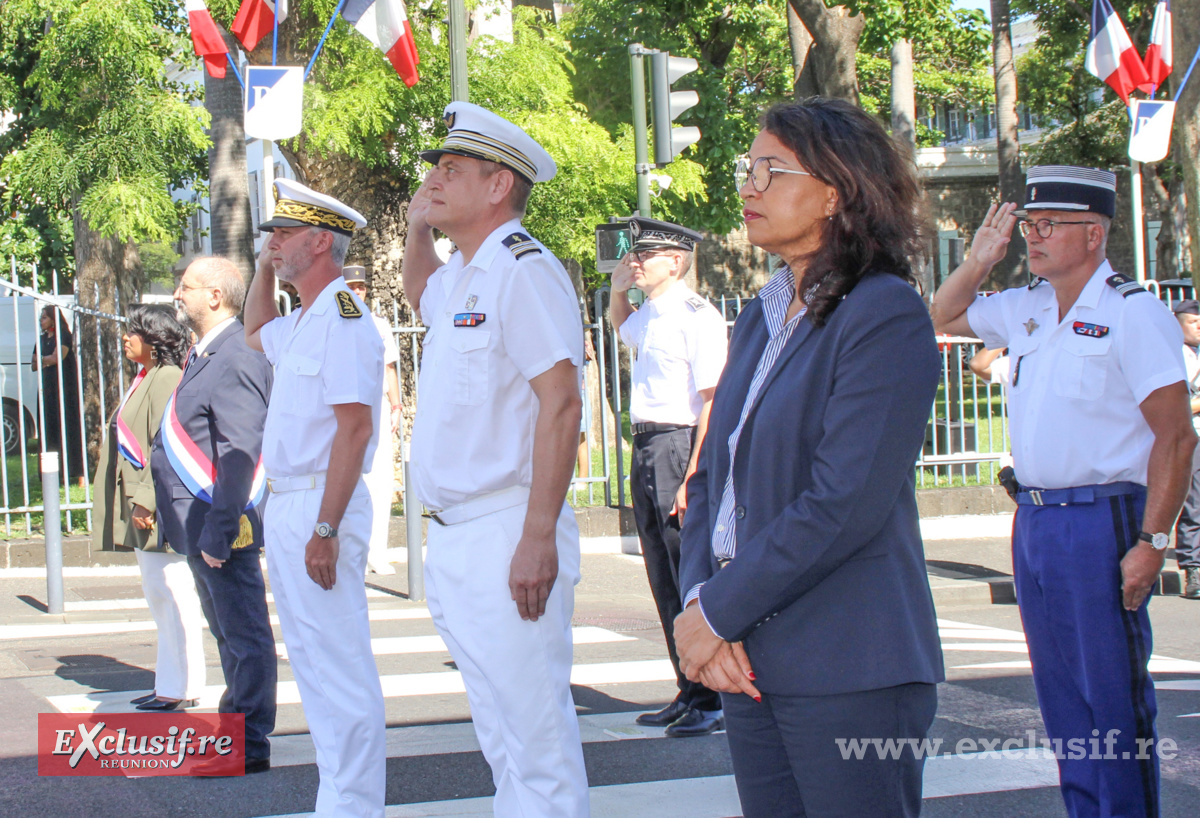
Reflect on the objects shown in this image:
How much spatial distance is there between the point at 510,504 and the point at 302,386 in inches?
41.1

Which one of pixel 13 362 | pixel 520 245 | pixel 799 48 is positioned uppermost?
pixel 799 48

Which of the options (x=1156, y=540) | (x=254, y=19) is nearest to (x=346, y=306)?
(x=1156, y=540)

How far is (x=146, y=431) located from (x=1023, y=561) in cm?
390

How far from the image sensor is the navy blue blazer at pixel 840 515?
2.17 metres

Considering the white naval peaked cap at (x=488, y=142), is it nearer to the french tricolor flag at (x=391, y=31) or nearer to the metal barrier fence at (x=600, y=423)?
the metal barrier fence at (x=600, y=423)

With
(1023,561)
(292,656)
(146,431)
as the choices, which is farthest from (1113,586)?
(146,431)

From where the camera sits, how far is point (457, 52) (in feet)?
31.9

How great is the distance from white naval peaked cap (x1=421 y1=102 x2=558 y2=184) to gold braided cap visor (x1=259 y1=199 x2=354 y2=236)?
78 cm

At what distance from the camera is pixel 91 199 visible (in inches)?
444

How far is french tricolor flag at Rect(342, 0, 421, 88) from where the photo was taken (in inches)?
412

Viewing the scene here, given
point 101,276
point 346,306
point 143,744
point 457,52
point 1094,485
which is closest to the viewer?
point 1094,485

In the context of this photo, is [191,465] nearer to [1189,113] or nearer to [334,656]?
[334,656]

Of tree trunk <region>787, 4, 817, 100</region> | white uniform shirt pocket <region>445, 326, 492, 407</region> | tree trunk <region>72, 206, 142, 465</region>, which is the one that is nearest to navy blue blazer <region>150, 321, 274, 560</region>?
white uniform shirt pocket <region>445, 326, 492, 407</region>

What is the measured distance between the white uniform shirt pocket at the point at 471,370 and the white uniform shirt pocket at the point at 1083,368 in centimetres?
174
